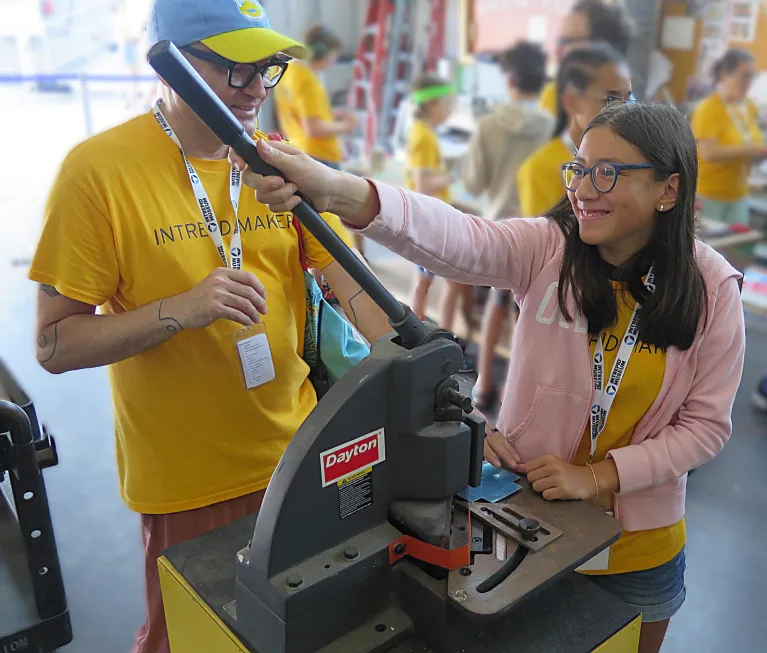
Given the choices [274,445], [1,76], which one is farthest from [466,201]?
[1,76]

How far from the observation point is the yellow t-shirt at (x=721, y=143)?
3893mm

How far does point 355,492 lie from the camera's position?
901mm

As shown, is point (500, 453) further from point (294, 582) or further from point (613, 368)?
point (294, 582)

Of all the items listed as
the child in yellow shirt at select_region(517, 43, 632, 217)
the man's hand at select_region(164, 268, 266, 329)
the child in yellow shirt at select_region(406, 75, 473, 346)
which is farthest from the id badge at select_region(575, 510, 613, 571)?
the child in yellow shirt at select_region(406, 75, 473, 346)

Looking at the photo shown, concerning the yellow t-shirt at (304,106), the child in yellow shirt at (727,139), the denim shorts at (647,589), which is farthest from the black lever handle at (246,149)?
the child in yellow shirt at (727,139)

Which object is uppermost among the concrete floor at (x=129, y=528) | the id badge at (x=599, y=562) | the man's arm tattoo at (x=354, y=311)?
the man's arm tattoo at (x=354, y=311)

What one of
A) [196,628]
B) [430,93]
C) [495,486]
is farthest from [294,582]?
[430,93]

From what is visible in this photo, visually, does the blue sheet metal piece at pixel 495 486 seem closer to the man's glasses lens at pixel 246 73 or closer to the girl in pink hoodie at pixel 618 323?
the girl in pink hoodie at pixel 618 323

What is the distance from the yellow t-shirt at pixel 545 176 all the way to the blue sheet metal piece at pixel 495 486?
5.37 ft

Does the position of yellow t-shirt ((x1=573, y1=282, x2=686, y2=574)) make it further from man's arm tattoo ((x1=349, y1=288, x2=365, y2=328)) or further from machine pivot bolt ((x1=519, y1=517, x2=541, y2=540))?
man's arm tattoo ((x1=349, y1=288, x2=365, y2=328))

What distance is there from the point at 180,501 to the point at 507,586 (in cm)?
70

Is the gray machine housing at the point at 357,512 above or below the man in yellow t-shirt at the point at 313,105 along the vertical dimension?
below

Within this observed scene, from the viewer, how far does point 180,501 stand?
1.34m

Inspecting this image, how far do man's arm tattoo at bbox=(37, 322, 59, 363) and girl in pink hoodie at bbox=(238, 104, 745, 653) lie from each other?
542 mm
